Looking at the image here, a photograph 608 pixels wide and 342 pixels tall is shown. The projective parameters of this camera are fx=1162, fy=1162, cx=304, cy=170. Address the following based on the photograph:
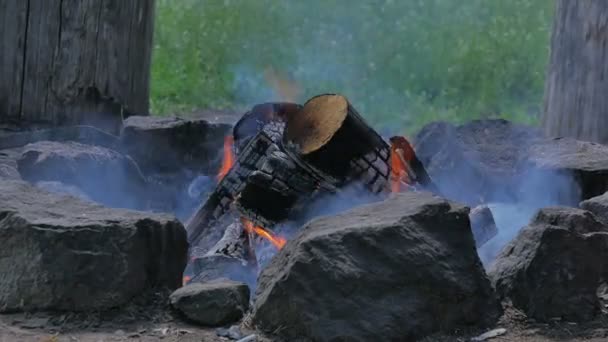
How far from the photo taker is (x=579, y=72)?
657cm

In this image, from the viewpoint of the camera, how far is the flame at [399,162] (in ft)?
16.8

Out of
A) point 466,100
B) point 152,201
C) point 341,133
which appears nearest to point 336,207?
point 341,133

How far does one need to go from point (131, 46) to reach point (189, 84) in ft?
14.0

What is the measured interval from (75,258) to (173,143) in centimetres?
A: 206

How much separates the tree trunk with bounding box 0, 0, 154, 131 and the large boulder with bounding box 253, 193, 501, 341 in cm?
261

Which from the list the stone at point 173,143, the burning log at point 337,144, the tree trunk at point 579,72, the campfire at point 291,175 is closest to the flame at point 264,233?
the campfire at point 291,175

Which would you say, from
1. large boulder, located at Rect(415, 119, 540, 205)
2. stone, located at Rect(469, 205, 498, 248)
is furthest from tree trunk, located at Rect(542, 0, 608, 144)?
stone, located at Rect(469, 205, 498, 248)

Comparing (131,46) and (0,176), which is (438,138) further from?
(0,176)

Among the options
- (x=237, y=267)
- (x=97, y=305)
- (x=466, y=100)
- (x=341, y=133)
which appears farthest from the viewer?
(x=466, y=100)

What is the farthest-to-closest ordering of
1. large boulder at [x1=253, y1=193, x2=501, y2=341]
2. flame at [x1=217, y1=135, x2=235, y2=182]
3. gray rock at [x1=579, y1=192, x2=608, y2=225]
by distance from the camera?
flame at [x1=217, y1=135, x2=235, y2=182] < gray rock at [x1=579, y1=192, x2=608, y2=225] < large boulder at [x1=253, y1=193, x2=501, y2=341]

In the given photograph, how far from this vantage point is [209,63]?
10859 mm

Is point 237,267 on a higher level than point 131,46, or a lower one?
lower

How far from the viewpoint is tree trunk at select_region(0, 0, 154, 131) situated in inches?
243

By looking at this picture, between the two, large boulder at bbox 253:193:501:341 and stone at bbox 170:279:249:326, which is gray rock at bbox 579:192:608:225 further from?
stone at bbox 170:279:249:326
